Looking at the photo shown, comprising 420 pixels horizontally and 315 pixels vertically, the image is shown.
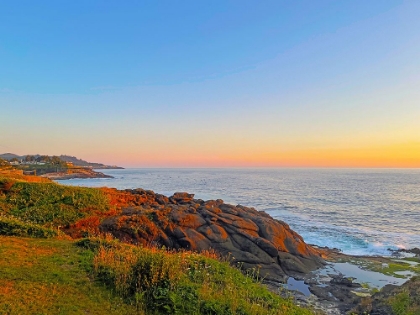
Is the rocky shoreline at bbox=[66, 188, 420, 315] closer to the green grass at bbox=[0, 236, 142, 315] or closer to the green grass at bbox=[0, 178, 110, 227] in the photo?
the green grass at bbox=[0, 178, 110, 227]

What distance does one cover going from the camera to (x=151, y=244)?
1869cm

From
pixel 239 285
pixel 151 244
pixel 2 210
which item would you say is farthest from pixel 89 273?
pixel 2 210

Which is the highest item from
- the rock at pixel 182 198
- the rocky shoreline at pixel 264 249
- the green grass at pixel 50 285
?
the green grass at pixel 50 285

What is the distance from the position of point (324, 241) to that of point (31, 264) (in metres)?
29.9

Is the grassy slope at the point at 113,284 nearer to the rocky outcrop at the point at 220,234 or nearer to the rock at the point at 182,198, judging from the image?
Result: the rocky outcrop at the point at 220,234

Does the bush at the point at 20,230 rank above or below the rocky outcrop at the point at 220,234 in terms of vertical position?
above

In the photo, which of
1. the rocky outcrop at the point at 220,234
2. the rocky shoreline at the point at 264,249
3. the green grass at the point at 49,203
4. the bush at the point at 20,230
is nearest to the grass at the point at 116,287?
the bush at the point at 20,230

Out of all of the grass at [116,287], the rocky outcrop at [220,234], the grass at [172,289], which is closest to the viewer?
the grass at [116,287]

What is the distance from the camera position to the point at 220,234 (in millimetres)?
21422

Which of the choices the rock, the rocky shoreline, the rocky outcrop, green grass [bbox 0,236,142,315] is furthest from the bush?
the rock

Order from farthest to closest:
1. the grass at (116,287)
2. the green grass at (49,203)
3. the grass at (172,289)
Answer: the green grass at (49,203) < the grass at (172,289) < the grass at (116,287)

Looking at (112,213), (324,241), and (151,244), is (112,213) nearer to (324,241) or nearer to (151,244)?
(151,244)

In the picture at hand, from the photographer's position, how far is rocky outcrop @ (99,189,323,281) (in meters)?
19.4

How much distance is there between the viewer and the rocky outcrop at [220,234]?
63.5 ft
